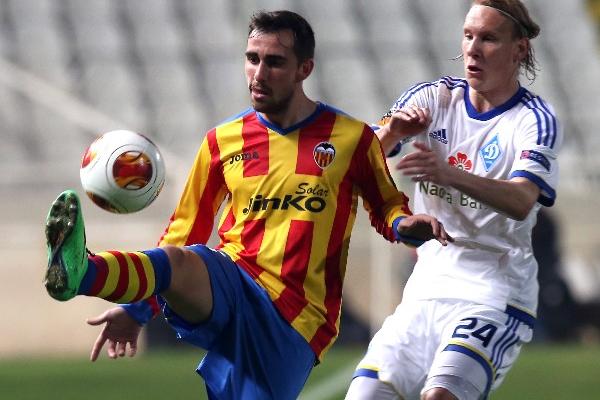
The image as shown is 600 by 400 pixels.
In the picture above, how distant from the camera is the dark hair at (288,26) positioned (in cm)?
555

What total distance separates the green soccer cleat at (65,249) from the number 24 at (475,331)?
158cm

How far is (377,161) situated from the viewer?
18.5ft

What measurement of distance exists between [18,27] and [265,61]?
16.9 metres

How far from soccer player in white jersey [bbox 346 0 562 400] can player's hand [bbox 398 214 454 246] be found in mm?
396

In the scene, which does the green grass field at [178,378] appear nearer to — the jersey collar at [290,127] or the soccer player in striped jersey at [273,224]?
the soccer player in striped jersey at [273,224]

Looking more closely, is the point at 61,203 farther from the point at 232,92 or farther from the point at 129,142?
the point at 232,92

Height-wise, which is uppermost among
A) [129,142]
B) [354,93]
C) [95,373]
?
[129,142]

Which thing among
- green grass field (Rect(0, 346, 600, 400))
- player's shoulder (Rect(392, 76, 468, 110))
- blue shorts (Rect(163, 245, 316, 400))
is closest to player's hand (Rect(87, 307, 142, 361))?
blue shorts (Rect(163, 245, 316, 400))

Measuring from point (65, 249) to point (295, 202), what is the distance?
1072 mm

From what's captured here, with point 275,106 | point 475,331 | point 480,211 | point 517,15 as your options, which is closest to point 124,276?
point 275,106

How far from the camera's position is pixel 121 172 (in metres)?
5.31

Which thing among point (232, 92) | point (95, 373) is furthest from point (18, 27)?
point (95, 373)

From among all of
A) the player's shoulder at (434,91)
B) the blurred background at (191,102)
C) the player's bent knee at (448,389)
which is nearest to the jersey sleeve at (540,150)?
the player's shoulder at (434,91)

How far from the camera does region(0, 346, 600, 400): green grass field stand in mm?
11109
